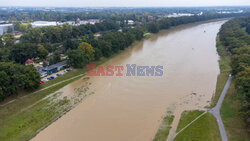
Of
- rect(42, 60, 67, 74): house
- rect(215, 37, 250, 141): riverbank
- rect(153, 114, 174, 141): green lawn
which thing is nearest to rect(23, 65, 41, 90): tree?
rect(42, 60, 67, 74): house

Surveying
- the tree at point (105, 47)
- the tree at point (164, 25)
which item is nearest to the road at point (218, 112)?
the tree at point (105, 47)

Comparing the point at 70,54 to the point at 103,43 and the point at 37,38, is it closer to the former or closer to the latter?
the point at 103,43

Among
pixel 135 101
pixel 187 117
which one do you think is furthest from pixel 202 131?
pixel 135 101

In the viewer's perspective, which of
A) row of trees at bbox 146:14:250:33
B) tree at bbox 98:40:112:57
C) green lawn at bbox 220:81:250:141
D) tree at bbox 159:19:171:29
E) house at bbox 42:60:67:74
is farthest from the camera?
tree at bbox 159:19:171:29

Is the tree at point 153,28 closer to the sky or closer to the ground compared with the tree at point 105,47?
closer to the sky

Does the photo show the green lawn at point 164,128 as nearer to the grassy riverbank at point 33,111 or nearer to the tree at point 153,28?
the grassy riverbank at point 33,111

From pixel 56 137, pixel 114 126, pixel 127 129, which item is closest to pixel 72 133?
pixel 56 137

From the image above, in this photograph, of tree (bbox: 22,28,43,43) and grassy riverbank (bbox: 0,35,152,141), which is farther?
tree (bbox: 22,28,43,43)

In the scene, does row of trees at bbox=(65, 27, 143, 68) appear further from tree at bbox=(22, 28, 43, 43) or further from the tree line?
tree at bbox=(22, 28, 43, 43)
